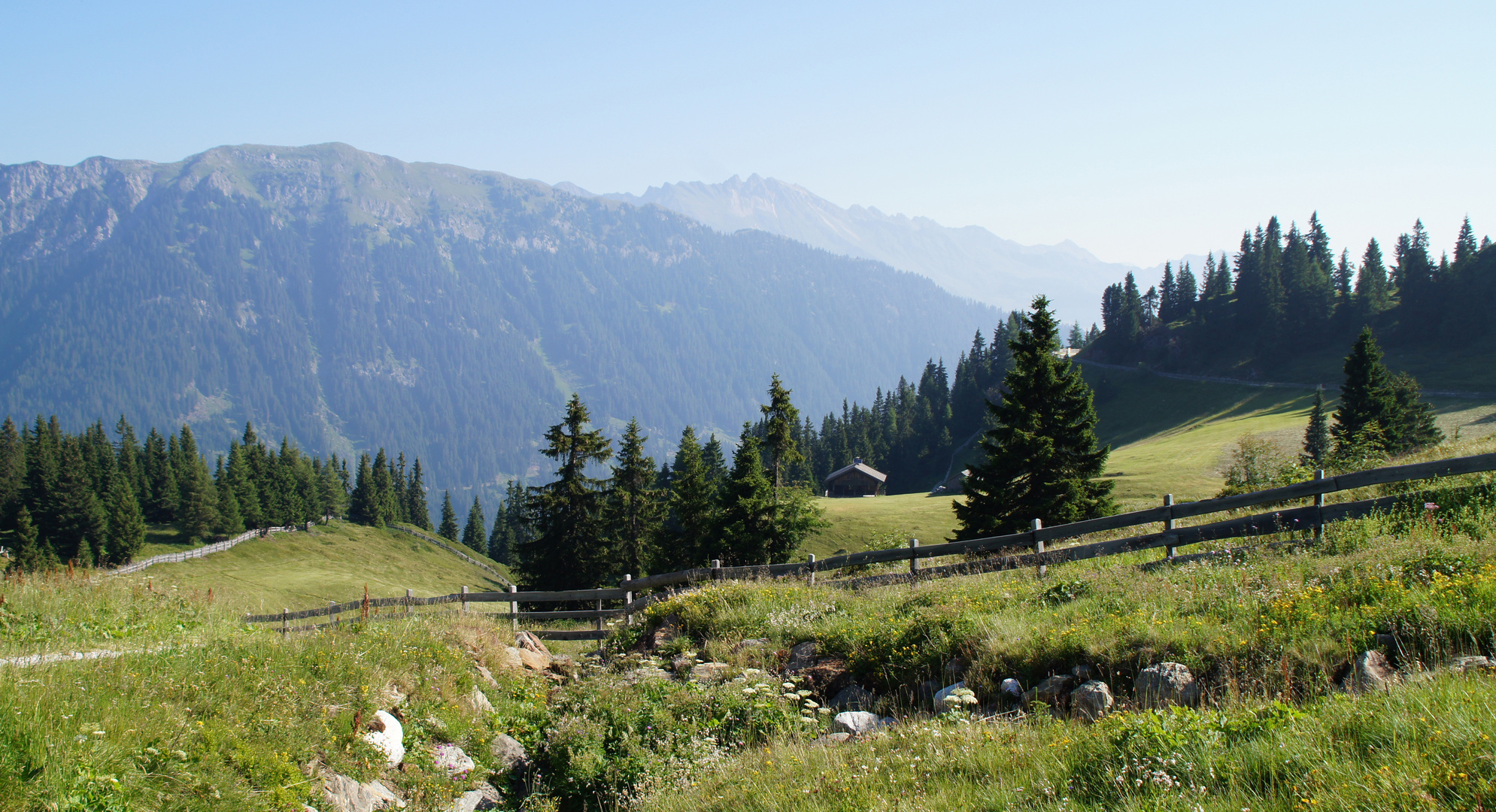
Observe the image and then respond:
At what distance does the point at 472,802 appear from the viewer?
9148 mm

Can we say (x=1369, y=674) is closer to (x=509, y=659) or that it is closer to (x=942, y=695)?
(x=942, y=695)

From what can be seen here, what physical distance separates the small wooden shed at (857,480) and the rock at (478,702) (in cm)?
10943

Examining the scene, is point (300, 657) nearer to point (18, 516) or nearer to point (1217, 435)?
point (1217, 435)

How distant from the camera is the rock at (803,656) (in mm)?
11500

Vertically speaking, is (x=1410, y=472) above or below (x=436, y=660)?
above

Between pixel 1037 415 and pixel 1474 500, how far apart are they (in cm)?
2338

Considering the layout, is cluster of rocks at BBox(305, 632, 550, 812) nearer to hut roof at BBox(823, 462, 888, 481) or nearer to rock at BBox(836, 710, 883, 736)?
rock at BBox(836, 710, 883, 736)

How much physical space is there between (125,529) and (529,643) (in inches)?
3847

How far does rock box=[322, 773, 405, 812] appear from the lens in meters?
8.01

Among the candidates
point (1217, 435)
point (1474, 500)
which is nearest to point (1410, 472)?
point (1474, 500)

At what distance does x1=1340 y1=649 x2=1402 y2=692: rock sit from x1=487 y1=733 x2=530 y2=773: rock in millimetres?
9279

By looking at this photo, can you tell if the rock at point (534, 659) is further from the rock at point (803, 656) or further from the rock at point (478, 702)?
the rock at point (803, 656)

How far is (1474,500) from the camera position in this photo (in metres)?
11.1

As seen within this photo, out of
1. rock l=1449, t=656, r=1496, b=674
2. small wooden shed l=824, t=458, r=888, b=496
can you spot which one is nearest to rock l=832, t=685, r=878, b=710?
rock l=1449, t=656, r=1496, b=674
